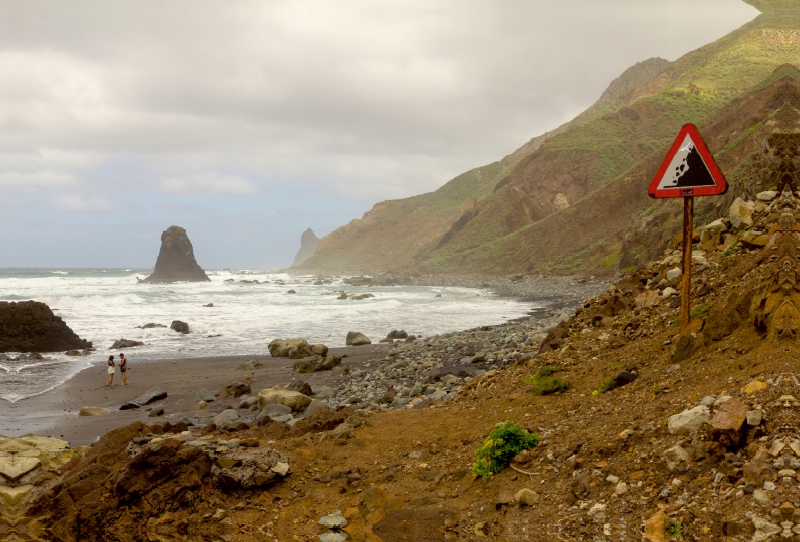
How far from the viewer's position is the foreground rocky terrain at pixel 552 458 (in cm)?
441

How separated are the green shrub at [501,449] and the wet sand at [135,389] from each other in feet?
29.4

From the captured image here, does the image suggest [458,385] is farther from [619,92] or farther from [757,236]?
[619,92]

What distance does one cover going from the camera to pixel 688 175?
6.74 m

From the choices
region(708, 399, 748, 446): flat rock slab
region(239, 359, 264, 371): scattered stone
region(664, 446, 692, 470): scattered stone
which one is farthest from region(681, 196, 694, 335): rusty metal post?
region(239, 359, 264, 371): scattered stone

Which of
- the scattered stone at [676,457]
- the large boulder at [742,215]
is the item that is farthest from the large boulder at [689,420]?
the large boulder at [742,215]

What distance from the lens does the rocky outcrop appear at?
23531 millimetres

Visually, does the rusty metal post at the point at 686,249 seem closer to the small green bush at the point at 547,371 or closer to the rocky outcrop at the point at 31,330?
the small green bush at the point at 547,371

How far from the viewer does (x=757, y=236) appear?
898 centimetres

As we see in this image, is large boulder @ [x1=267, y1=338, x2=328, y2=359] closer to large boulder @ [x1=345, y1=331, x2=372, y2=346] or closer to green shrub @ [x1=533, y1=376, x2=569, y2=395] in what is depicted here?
large boulder @ [x1=345, y1=331, x2=372, y2=346]

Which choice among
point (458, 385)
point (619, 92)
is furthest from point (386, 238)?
point (458, 385)

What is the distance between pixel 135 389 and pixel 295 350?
6.13 metres

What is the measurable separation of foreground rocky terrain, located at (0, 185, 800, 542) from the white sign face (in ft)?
4.41

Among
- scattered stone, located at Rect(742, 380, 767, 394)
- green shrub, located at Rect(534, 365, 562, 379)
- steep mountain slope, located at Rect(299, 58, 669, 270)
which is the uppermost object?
steep mountain slope, located at Rect(299, 58, 669, 270)

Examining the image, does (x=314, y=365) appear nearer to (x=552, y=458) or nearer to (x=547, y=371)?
(x=547, y=371)
